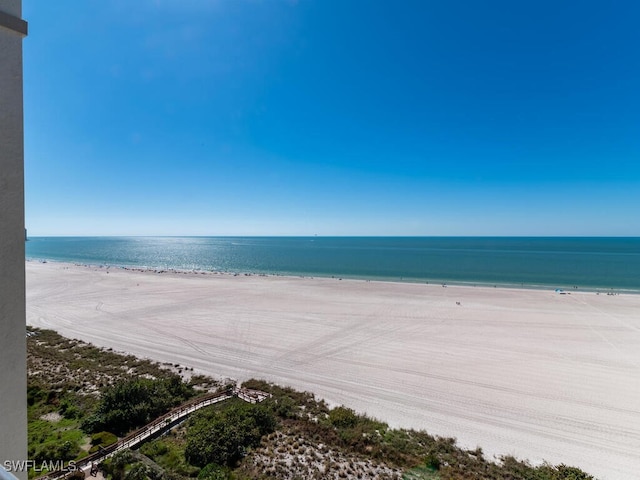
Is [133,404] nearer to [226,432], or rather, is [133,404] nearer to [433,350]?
[226,432]

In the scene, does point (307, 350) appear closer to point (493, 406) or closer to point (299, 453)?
point (299, 453)

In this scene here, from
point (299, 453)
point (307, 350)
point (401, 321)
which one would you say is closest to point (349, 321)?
point (401, 321)

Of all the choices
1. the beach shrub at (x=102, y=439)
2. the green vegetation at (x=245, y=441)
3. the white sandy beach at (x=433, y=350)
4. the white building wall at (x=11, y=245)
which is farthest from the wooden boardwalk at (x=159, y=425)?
the white building wall at (x=11, y=245)

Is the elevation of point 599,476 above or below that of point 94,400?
below

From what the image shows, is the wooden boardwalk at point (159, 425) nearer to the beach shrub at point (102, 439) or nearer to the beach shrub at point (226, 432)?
the beach shrub at point (102, 439)

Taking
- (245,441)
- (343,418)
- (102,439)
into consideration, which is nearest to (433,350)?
(343,418)

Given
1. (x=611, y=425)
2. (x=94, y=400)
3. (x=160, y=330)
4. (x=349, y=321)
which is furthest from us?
(x=349, y=321)
